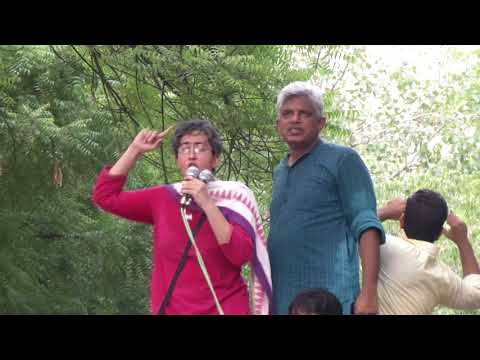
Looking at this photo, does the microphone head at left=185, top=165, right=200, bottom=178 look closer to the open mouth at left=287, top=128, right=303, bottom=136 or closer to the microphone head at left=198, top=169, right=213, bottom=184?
the microphone head at left=198, top=169, right=213, bottom=184

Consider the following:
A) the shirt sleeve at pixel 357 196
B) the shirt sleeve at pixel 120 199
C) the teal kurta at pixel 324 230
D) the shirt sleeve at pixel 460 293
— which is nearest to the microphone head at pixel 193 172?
the shirt sleeve at pixel 120 199

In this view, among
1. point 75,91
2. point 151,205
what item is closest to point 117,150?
point 75,91

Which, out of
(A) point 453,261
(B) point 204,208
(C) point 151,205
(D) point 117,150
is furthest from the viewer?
(A) point 453,261

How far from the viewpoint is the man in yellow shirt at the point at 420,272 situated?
3.61m

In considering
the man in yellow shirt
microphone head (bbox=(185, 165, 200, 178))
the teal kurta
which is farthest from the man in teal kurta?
microphone head (bbox=(185, 165, 200, 178))

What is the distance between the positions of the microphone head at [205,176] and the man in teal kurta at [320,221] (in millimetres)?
419

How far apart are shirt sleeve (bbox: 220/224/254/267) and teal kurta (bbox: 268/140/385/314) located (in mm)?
334

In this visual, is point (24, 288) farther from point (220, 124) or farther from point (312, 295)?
point (312, 295)

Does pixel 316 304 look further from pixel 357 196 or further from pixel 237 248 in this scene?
pixel 357 196

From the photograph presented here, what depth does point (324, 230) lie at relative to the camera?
A: 363cm

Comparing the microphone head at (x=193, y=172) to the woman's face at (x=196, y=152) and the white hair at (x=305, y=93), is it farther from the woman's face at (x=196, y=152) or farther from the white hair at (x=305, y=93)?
the white hair at (x=305, y=93)

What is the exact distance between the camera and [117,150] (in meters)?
7.23

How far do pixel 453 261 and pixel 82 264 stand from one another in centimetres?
593

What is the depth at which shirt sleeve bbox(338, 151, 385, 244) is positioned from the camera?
351 centimetres
